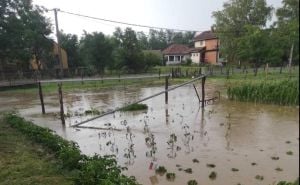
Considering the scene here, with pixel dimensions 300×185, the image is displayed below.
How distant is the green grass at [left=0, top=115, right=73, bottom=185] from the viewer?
5.72 metres

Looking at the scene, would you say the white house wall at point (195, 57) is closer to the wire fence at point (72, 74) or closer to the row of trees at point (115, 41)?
the row of trees at point (115, 41)

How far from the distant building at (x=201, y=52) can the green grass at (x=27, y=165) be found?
141 feet

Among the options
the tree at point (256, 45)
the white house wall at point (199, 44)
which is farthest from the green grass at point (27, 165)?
the white house wall at point (199, 44)

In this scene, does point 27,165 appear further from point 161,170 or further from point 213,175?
point 213,175

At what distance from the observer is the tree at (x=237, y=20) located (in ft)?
126

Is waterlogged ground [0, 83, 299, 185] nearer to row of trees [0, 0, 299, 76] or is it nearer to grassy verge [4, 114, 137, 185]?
grassy verge [4, 114, 137, 185]

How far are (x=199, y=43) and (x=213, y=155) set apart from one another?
48.3 meters

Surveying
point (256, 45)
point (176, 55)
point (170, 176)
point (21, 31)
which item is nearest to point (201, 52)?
point (176, 55)

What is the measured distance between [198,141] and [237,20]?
33.8 metres

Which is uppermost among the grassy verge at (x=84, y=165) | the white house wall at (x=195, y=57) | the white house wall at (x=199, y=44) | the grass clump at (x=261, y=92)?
the white house wall at (x=199, y=44)

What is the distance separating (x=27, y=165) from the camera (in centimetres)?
650

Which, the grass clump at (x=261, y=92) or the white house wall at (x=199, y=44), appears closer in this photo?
the grass clump at (x=261, y=92)

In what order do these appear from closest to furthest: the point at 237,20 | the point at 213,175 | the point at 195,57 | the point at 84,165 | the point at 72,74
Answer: the point at 84,165
the point at 213,175
the point at 72,74
the point at 237,20
the point at 195,57

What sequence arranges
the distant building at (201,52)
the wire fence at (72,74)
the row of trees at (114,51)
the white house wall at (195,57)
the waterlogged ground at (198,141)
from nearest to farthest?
the waterlogged ground at (198,141)
the wire fence at (72,74)
the row of trees at (114,51)
the distant building at (201,52)
the white house wall at (195,57)
